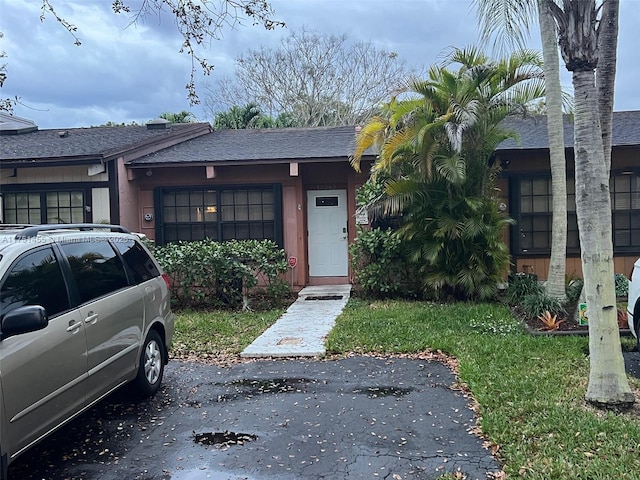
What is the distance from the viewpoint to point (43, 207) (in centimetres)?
1177

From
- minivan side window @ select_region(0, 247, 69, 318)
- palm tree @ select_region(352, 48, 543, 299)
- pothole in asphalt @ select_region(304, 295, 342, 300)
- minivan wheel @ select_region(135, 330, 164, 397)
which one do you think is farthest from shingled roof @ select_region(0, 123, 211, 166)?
minivan side window @ select_region(0, 247, 69, 318)

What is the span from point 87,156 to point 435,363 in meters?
8.03

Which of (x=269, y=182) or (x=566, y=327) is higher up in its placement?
(x=269, y=182)

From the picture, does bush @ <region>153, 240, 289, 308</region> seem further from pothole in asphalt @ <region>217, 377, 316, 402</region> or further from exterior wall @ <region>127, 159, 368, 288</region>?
pothole in asphalt @ <region>217, 377, 316, 402</region>

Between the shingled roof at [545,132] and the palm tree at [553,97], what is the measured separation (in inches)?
42.0

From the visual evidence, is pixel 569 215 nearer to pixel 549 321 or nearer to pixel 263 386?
pixel 549 321

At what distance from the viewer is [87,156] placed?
35.9 feet

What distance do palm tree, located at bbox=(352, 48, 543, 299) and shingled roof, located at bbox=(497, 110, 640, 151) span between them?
852 millimetres

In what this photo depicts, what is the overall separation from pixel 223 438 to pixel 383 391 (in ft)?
5.74

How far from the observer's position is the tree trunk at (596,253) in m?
4.65

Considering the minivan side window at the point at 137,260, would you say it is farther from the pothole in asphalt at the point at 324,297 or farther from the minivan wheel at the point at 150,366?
the pothole in asphalt at the point at 324,297

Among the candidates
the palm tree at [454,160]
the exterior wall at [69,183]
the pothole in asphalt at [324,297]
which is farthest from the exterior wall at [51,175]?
the palm tree at [454,160]

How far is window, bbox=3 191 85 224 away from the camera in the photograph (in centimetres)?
1170

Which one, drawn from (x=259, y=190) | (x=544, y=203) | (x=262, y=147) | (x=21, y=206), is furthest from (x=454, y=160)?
(x=21, y=206)
